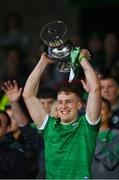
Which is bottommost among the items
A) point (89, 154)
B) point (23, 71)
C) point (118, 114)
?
point (23, 71)

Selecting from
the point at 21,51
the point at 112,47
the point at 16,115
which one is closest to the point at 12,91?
the point at 16,115

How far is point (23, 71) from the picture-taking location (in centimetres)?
1501

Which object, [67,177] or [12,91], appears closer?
[67,177]

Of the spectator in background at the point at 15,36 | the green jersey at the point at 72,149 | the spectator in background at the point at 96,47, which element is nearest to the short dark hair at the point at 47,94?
the green jersey at the point at 72,149

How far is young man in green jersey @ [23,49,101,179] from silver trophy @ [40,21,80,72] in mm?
102

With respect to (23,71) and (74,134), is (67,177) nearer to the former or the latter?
(74,134)

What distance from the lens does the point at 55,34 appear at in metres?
9.58

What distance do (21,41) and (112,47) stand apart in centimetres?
211

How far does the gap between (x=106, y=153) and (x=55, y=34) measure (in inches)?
77.1

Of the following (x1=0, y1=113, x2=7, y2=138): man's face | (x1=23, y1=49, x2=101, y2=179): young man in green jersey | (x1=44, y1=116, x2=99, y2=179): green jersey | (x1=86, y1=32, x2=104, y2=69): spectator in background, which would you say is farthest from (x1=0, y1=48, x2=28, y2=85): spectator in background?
(x1=44, y1=116, x2=99, y2=179): green jersey

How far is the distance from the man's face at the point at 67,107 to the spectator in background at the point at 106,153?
Answer: 893mm

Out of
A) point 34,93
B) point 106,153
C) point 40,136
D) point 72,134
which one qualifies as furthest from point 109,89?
point 72,134

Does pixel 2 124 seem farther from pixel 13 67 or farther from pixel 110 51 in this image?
pixel 13 67

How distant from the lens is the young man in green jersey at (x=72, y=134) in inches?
382
